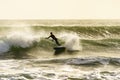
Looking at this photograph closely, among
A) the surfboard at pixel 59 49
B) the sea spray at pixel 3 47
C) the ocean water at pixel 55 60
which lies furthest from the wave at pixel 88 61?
the sea spray at pixel 3 47

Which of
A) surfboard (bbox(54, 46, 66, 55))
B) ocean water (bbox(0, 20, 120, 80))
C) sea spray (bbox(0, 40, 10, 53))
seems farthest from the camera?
sea spray (bbox(0, 40, 10, 53))

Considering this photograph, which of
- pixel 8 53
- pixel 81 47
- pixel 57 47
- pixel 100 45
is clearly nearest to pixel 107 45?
pixel 100 45

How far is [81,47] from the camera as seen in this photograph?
23594mm

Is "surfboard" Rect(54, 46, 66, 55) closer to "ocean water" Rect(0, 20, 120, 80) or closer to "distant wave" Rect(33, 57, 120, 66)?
"ocean water" Rect(0, 20, 120, 80)

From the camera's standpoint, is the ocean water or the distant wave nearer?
the ocean water

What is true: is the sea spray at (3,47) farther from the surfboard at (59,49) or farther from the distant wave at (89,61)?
the distant wave at (89,61)

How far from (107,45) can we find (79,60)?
25.4 feet

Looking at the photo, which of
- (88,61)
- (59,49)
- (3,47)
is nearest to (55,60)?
(88,61)

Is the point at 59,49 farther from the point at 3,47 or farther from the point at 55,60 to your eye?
the point at 3,47

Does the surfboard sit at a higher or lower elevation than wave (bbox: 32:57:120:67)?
higher

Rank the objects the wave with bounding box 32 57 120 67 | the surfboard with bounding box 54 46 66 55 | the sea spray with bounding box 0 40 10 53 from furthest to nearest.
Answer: the sea spray with bounding box 0 40 10 53, the surfboard with bounding box 54 46 66 55, the wave with bounding box 32 57 120 67

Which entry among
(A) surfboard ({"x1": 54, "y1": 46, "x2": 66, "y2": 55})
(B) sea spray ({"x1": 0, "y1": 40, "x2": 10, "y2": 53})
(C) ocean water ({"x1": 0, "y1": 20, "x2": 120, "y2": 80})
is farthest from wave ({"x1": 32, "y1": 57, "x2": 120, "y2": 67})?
(B) sea spray ({"x1": 0, "y1": 40, "x2": 10, "y2": 53})

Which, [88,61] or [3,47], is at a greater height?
[3,47]

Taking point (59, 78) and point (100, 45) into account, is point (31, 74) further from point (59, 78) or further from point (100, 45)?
point (100, 45)
